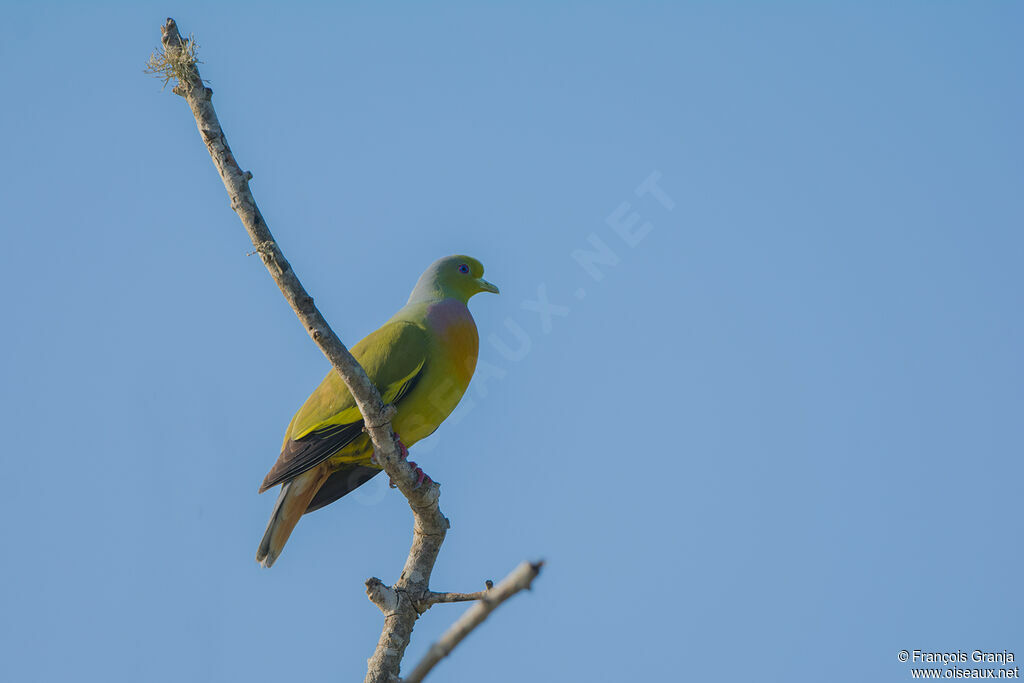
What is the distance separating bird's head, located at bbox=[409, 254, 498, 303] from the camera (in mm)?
6336

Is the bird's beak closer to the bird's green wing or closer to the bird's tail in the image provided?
the bird's green wing

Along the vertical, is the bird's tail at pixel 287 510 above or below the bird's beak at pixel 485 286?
below

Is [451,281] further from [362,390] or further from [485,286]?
[362,390]

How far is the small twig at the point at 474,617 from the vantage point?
2.89 m

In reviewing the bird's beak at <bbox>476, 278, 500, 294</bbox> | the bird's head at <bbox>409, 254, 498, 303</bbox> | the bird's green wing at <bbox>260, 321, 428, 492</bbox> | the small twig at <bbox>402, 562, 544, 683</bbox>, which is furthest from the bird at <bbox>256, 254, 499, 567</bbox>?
the small twig at <bbox>402, 562, 544, 683</bbox>

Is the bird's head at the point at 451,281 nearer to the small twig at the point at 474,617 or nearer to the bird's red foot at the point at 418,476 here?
the bird's red foot at the point at 418,476

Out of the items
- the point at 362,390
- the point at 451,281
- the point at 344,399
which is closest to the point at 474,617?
the point at 362,390

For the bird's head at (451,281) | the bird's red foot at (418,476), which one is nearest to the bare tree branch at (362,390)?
the bird's red foot at (418,476)

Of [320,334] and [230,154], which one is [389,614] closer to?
[320,334]

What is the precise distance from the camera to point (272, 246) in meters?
3.90

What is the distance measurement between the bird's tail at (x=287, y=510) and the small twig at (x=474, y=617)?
7.86 feet

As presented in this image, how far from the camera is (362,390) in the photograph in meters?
4.34

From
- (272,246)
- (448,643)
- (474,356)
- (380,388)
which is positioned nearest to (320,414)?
(380,388)

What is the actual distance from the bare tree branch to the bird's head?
1703 millimetres
